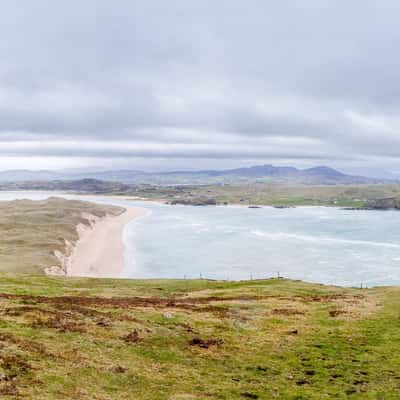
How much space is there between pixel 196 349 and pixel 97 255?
350 ft

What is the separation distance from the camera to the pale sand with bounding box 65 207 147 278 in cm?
11284

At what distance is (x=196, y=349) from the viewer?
32.6 meters

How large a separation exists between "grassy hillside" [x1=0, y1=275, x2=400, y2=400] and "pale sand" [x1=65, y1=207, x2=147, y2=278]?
6250cm

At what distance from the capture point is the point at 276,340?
119ft

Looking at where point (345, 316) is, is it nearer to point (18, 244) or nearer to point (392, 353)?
point (392, 353)

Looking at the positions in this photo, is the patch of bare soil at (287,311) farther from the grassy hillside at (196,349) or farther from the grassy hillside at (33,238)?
the grassy hillside at (33,238)

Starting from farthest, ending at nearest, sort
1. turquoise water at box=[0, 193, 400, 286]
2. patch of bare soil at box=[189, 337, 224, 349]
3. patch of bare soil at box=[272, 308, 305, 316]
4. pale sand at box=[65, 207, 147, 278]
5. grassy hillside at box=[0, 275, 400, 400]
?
pale sand at box=[65, 207, 147, 278]
turquoise water at box=[0, 193, 400, 286]
patch of bare soil at box=[272, 308, 305, 316]
patch of bare soil at box=[189, 337, 224, 349]
grassy hillside at box=[0, 275, 400, 400]

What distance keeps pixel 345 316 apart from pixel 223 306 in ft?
41.0

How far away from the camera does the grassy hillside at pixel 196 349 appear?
80.3 feet

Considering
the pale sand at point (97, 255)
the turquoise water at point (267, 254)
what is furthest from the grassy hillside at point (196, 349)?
the pale sand at point (97, 255)

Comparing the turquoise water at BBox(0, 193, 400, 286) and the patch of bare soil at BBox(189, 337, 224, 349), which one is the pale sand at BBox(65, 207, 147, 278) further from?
the patch of bare soil at BBox(189, 337, 224, 349)

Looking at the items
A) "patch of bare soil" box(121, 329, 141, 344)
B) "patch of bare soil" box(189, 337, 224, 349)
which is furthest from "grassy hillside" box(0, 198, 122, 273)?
"patch of bare soil" box(189, 337, 224, 349)

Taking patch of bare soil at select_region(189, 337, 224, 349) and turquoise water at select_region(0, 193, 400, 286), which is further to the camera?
turquoise water at select_region(0, 193, 400, 286)

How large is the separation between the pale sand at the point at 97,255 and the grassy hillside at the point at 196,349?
2461 inches
